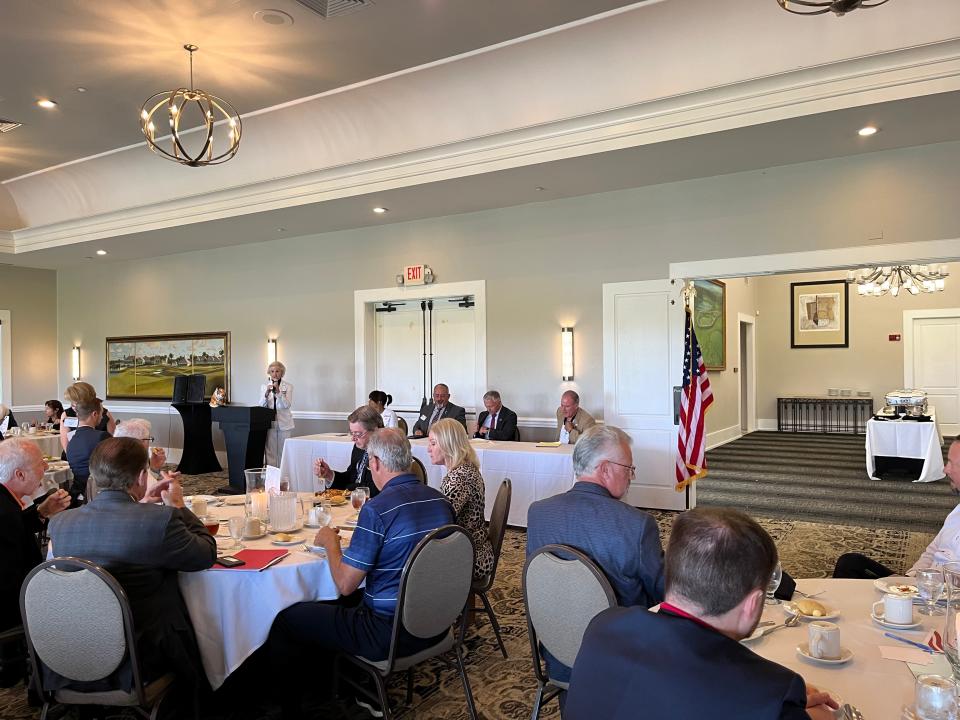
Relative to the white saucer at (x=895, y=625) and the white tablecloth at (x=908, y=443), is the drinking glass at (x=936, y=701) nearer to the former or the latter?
the white saucer at (x=895, y=625)

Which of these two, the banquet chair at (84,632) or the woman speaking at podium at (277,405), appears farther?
the woman speaking at podium at (277,405)

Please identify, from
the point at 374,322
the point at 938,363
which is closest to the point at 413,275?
the point at 374,322

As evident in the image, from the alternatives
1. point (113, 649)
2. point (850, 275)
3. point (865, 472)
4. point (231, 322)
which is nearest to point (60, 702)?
point (113, 649)

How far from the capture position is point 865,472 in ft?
32.7

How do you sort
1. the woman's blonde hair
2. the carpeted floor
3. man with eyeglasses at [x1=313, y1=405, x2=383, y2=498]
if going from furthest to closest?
the carpeted floor, man with eyeglasses at [x1=313, y1=405, x2=383, y2=498], the woman's blonde hair

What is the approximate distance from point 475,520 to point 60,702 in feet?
6.59

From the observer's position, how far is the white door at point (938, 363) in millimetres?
13820

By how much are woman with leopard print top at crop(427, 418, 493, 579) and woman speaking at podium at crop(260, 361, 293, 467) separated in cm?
611

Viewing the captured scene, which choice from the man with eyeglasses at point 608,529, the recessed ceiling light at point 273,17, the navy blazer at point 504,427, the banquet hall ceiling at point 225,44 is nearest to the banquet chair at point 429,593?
the man with eyeglasses at point 608,529

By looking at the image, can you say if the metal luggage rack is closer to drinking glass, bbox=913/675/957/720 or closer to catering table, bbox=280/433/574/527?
catering table, bbox=280/433/574/527

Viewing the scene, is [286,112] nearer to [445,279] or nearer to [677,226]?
[445,279]

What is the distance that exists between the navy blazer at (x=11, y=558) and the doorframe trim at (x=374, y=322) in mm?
6284

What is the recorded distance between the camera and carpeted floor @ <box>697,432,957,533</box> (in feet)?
23.9

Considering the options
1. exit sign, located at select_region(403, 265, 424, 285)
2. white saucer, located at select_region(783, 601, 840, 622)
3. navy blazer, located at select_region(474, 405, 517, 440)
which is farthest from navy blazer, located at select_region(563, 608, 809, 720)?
exit sign, located at select_region(403, 265, 424, 285)
